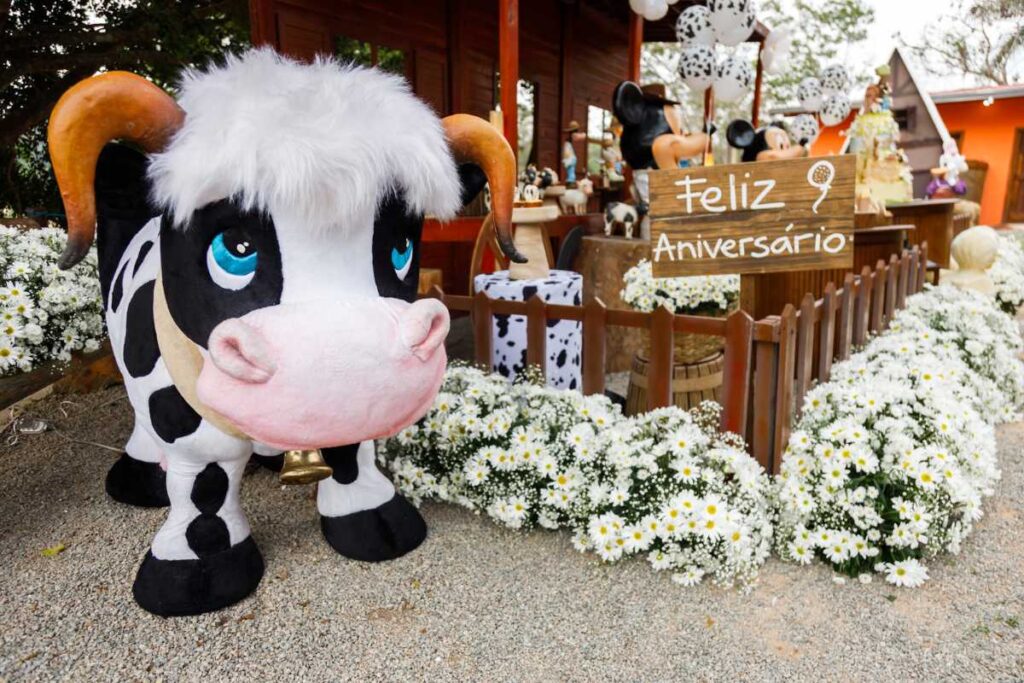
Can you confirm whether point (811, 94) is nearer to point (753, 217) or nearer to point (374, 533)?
point (753, 217)

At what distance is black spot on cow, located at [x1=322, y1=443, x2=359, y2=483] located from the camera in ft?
7.45

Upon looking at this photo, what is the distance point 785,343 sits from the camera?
2619mm

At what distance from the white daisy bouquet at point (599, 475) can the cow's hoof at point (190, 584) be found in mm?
758

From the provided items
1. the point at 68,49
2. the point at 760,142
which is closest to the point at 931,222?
the point at 760,142

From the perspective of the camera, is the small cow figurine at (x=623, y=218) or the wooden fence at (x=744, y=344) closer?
the wooden fence at (x=744, y=344)

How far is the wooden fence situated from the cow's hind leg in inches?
54.4

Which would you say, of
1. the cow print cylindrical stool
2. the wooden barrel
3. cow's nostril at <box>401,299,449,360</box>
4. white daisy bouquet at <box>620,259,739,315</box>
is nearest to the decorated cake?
white daisy bouquet at <box>620,259,739,315</box>

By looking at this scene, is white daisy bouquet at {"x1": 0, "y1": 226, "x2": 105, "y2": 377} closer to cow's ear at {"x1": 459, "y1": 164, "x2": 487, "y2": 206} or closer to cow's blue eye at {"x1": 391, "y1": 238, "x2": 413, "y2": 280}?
cow's blue eye at {"x1": 391, "y1": 238, "x2": 413, "y2": 280}

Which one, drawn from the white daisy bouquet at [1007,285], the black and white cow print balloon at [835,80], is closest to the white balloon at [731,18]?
the white daisy bouquet at [1007,285]

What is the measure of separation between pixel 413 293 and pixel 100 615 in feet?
4.43

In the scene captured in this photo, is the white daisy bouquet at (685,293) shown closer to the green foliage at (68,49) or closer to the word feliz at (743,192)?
the word feliz at (743,192)

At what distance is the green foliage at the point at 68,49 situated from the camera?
6.00 meters

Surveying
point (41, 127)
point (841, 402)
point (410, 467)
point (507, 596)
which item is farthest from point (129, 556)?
point (41, 127)

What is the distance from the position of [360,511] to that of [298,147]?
130 centimetres
